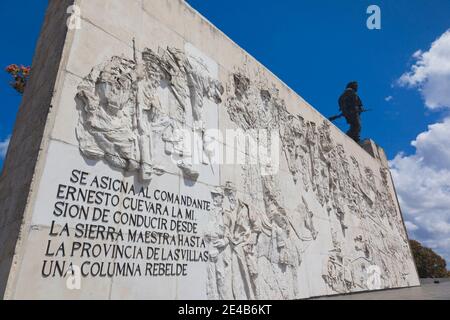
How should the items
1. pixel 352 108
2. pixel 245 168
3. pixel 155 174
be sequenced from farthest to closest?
pixel 352 108 → pixel 245 168 → pixel 155 174

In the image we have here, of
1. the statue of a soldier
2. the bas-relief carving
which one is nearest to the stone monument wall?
the bas-relief carving

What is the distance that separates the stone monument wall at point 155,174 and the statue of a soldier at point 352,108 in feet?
23.5

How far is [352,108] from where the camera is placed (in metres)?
13.0

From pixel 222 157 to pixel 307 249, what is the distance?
271cm

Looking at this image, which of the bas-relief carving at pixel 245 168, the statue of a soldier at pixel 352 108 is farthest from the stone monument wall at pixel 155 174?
the statue of a soldier at pixel 352 108

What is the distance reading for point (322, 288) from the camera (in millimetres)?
6109

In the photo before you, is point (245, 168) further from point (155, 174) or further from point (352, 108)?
point (352, 108)

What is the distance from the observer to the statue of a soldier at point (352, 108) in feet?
42.7

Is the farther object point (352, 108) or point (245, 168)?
point (352, 108)

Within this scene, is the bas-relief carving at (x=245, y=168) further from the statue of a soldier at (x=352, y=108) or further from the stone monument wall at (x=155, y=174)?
the statue of a soldier at (x=352, y=108)

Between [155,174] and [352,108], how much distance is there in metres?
11.5

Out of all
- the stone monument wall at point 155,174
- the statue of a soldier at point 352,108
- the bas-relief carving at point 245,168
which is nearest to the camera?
the stone monument wall at point 155,174

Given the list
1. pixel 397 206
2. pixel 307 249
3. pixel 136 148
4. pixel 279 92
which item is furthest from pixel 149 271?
pixel 397 206

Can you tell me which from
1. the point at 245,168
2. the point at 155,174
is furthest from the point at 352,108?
the point at 155,174
